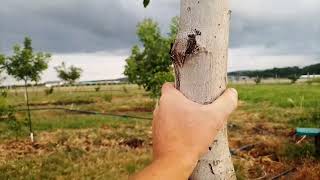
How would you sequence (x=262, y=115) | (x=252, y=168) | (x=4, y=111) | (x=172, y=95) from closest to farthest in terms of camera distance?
(x=172, y=95) < (x=252, y=168) < (x=4, y=111) < (x=262, y=115)

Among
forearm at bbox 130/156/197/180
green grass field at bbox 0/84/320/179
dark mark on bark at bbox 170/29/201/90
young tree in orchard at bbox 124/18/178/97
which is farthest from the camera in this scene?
young tree in orchard at bbox 124/18/178/97

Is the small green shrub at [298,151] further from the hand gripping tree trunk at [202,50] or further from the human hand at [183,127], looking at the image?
the human hand at [183,127]

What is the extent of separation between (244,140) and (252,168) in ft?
14.4

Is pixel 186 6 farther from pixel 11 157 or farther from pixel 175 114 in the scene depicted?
pixel 11 157

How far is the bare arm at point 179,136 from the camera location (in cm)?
137

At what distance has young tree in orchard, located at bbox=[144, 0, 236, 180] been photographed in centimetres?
165

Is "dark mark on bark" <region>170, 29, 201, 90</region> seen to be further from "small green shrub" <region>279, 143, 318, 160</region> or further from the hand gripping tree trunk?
"small green shrub" <region>279, 143, 318, 160</region>

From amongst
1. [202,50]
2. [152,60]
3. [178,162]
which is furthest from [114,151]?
[152,60]

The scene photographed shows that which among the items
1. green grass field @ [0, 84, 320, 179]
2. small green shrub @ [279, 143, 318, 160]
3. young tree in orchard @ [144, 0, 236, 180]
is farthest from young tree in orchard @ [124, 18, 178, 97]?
young tree in orchard @ [144, 0, 236, 180]

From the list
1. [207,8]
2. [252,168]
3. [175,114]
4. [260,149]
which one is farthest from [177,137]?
[260,149]

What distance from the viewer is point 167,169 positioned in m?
1.37

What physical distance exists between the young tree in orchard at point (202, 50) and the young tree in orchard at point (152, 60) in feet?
94.6

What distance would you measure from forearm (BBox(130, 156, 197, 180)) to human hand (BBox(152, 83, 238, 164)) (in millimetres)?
11

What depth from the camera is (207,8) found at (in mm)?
1673
